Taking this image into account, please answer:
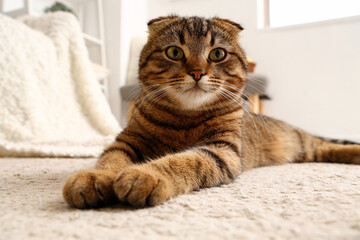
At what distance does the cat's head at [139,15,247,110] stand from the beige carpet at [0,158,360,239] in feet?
1.08

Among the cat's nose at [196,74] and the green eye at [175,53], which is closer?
the cat's nose at [196,74]

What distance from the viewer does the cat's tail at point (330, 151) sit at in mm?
1270

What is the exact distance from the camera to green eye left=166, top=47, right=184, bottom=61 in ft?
3.08

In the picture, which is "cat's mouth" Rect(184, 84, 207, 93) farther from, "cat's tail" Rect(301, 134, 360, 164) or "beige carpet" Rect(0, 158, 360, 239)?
"cat's tail" Rect(301, 134, 360, 164)

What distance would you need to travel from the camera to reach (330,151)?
135 cm

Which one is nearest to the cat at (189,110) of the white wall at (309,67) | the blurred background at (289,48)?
the blurred background at (289,48)

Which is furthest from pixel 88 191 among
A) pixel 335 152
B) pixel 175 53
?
pixel 335 152

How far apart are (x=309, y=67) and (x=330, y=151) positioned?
2.00 m

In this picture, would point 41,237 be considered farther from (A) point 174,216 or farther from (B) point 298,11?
(B) point 298,11

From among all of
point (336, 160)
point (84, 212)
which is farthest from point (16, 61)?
point (336, 160)

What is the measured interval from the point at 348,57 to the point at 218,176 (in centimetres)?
282

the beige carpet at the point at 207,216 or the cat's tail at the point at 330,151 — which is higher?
the beige carpet at the point at 207,216

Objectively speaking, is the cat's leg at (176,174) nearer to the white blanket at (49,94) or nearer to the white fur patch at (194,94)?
the white fur patch at (194,94)

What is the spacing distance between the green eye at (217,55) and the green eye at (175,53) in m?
0.11
